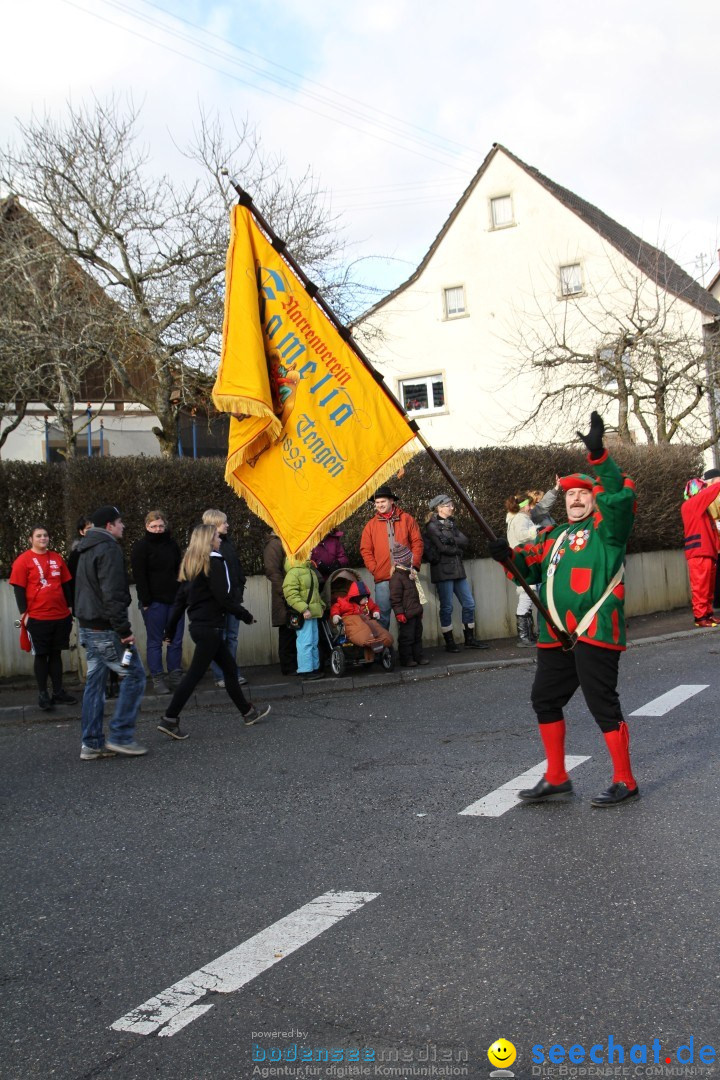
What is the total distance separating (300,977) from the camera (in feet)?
12.2

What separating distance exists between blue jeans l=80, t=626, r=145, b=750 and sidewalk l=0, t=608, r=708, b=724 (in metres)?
2.12

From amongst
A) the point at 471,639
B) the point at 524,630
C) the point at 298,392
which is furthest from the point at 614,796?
the point at 471,639

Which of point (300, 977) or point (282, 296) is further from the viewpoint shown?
point (282, 296)

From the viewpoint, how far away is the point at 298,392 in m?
6.73

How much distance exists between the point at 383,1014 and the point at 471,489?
38.2 feet

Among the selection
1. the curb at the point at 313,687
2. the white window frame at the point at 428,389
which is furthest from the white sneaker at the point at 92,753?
the white window frame at the point at 428,389

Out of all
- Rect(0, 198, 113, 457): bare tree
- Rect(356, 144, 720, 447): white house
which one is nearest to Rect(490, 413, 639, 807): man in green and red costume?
Rect(0, 198, 113, 457): bare tree

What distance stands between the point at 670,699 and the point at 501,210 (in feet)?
Result: 87.8

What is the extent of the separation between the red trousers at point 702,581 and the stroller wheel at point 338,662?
536 cm

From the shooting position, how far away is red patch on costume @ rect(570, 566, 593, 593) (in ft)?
18.4

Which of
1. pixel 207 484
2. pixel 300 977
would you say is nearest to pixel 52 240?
pixel 207 484

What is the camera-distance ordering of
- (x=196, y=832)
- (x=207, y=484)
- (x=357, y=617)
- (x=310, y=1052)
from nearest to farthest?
(x=310, y=1052) → (x=196, y=832) → (x=357, y=617) → (x=207, y=484)

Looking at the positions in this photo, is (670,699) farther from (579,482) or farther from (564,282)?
(564,282)

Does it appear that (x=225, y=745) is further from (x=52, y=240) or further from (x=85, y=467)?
(x=52, y=240)
